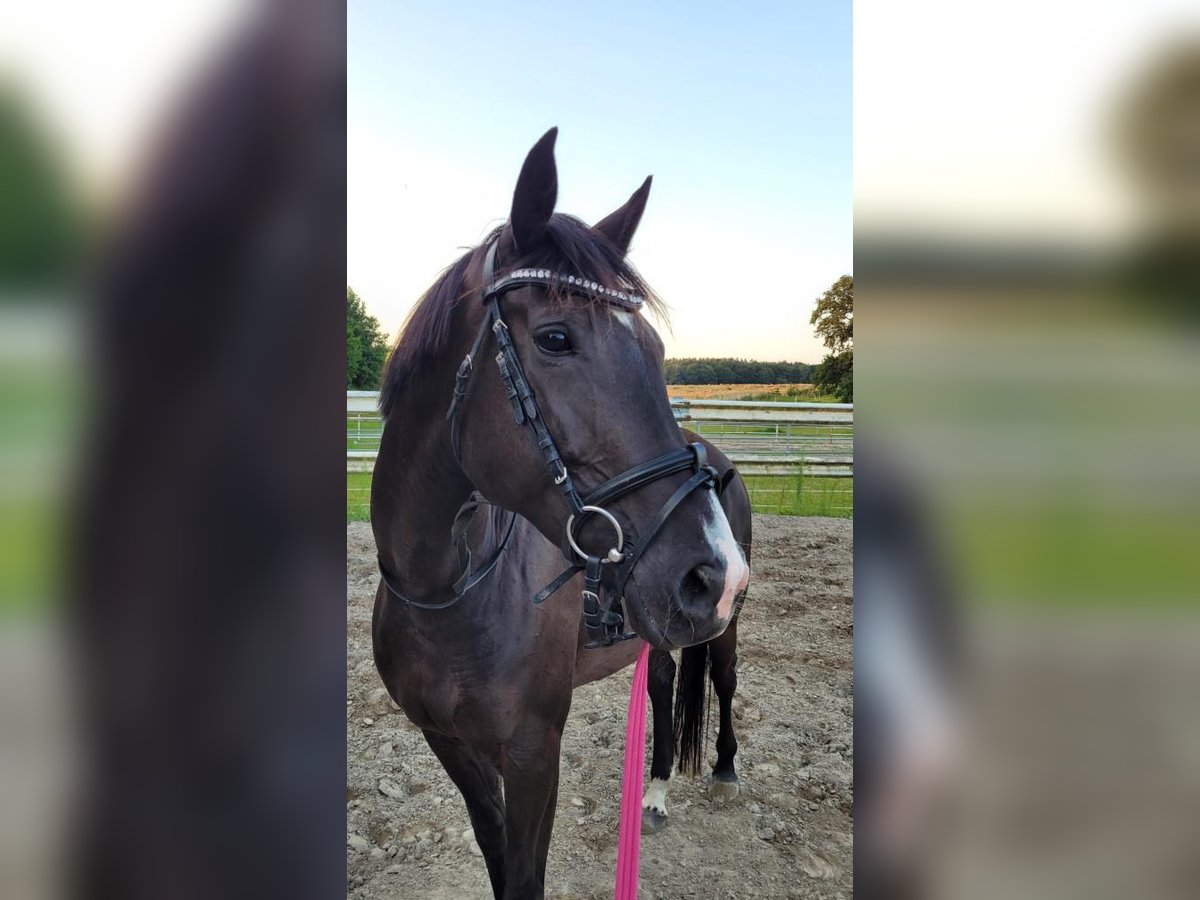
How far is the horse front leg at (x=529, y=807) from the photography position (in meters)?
1.49

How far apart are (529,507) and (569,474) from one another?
14cm

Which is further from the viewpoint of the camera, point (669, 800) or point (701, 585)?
point (669, 800)

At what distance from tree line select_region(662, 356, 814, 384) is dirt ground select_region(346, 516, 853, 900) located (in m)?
0.77

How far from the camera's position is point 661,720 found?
2.88 metres

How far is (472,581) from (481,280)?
2.45 feet

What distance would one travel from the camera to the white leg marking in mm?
2719

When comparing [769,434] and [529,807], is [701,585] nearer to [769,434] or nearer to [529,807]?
[529,807]

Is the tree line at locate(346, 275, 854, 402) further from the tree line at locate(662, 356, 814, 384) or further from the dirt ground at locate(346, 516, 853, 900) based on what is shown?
the dirt ground at locate(346, 516, 853, 900)

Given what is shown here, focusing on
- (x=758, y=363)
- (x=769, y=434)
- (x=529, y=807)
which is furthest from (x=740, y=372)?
(x=529, y=807)
